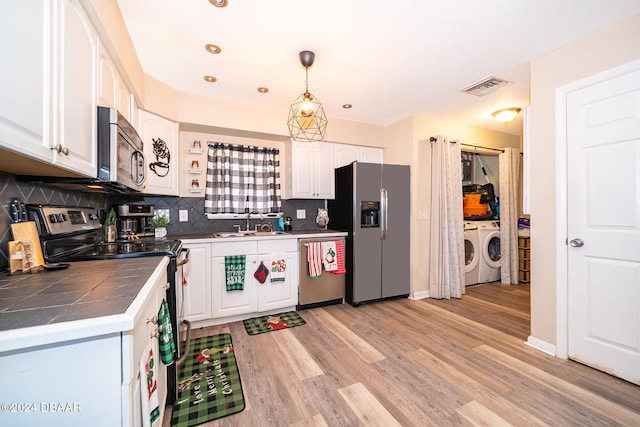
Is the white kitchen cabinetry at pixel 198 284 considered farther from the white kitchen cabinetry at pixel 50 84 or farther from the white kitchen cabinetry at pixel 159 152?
the white kitchen cabinetry at pixel 50 84

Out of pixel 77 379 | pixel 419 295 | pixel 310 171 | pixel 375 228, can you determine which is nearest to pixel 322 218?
pixel 310 171

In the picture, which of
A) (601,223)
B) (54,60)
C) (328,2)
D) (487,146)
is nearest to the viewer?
(54,60)

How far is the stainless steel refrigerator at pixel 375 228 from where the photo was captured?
125 inches

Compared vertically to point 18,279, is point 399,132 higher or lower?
higher

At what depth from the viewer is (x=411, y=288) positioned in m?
3.47

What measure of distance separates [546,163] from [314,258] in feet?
7.67

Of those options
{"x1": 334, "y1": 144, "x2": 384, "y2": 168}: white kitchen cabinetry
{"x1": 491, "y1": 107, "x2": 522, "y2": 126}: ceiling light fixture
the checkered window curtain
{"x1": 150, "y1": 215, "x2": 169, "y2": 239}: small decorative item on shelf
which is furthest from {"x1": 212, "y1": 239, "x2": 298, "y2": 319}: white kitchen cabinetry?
{"x1": 491, "y1": 107, "x2": 522, "y2": 126}: ceiling light fixture

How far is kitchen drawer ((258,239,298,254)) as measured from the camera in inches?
113

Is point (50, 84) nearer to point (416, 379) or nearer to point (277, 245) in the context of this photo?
point (277, 245)

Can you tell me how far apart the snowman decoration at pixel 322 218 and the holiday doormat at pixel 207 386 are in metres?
1.94

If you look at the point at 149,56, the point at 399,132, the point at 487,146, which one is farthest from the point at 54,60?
the point at 487,146

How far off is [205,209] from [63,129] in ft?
7.04

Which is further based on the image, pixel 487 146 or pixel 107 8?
pixel 487 146

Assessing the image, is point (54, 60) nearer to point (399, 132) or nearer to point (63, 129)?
point (63, 129)
